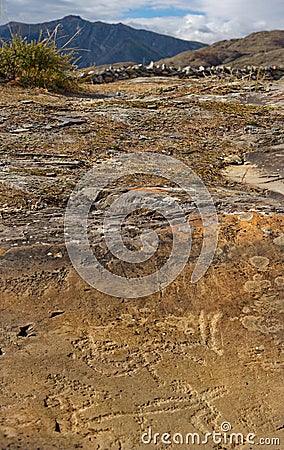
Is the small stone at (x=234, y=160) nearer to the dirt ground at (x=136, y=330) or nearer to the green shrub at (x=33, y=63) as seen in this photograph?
the dirt ground at (x=136, y=330)

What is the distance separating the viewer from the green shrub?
6.79 metres

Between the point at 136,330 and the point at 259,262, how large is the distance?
2.84 ft

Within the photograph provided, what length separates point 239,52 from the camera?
180ft

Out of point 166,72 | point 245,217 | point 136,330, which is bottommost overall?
point 136,330

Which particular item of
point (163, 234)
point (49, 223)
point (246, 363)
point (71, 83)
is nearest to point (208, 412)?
point (246, 363)

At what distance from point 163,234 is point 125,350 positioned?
859mm

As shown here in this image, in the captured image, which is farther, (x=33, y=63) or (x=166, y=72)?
(x=166, y=72)

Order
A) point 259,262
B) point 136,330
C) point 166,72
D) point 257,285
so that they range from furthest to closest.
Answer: point 166,72, point 259,262, point 257,285, point 136,330

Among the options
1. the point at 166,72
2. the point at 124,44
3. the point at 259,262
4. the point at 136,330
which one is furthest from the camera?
the point at 124,44

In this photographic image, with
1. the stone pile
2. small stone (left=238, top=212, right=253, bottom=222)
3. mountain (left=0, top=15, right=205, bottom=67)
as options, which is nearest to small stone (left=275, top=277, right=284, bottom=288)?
small stone (left=238, top=212, right=253, bottom=222)

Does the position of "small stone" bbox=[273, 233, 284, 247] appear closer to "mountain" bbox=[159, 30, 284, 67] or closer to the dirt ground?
the dirt ground

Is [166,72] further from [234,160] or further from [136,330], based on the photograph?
[136,330]

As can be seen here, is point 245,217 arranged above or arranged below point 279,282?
above

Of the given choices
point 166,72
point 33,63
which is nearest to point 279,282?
point 33,63
